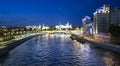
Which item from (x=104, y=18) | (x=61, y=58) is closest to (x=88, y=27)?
(x=104, y=18)

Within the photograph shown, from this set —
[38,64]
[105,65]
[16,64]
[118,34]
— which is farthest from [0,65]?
[118,34]

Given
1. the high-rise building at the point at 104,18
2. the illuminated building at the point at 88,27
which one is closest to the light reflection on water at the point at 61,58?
the high-rise building at the point at 104,18

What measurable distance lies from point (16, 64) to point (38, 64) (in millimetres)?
3087

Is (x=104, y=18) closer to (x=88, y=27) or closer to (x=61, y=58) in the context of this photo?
(x=88, y=27)

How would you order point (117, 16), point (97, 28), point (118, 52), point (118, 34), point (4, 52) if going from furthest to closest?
point (117, 16), point (97, 28), point (118, 34), point (118, 52), point (4, 52)

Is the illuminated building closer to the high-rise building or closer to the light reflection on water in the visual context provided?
Result: the high-rise building

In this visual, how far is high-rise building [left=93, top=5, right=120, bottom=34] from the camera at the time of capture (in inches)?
4525

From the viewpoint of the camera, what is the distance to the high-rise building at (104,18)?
114938mm

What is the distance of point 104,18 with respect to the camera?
117 m

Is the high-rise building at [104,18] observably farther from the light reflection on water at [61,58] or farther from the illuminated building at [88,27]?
the light reflection on water at [61,58]

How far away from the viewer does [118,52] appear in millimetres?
49656

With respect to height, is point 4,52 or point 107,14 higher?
point 107,14

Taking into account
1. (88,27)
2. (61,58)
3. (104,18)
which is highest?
(104,18)

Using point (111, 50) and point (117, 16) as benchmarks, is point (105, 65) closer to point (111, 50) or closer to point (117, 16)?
point (111, 50)
